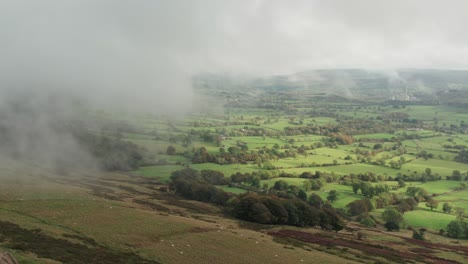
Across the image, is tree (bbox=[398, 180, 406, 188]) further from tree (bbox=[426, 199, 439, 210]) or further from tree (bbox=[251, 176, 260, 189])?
tree (bbox=[251, 176, 260, 189])

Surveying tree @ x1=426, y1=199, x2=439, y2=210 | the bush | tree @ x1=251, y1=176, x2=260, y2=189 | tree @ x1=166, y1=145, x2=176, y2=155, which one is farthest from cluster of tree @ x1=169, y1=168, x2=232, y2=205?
tree @ x1=426, y1=199, x2=439, y2=210

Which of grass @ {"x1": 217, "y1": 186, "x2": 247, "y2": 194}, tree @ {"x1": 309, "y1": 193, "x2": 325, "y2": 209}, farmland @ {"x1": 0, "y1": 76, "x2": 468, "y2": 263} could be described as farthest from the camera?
grass @ {"x1": 217, "y1": 186, "x2": 247, "y2": 194}

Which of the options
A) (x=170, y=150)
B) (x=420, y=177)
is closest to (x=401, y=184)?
Result: (x=420, y=177)

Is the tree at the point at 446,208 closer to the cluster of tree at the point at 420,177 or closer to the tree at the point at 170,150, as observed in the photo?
the cluster of tree at the point at 420,177

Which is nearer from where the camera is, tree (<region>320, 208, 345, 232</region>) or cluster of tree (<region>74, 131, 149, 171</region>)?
tree (<region>320, 208, 345, 232</region>)

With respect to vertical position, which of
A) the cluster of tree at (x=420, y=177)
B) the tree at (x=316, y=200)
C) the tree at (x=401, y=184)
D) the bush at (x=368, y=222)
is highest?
the cluster of tree at (x=420, y=177)

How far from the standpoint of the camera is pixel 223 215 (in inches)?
3305

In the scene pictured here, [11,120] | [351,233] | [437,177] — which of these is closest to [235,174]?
[351,233]

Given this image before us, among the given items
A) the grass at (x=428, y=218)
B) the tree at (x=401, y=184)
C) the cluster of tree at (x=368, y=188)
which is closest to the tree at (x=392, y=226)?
the grass at (x=428, y=218)

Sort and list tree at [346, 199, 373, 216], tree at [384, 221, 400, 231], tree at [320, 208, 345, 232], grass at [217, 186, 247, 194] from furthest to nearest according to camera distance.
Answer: grass at [217, 186, 247, 194] < tree at [346, 199, 373, 216] < tree at [384, 221, 400, 231] < tree at [320, 208, 345, 232]

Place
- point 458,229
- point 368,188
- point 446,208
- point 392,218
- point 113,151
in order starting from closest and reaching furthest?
point 458,229 → point 392,218 → point 446,208 → point 368,188 → point 113,151

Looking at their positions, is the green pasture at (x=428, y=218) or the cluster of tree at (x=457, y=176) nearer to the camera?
the green pasture at (x=428, y=218)

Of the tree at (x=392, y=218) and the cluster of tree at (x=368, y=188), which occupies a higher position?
the cluster of tree at (x=368, y=188)

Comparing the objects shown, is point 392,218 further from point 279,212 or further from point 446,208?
point 279,212
